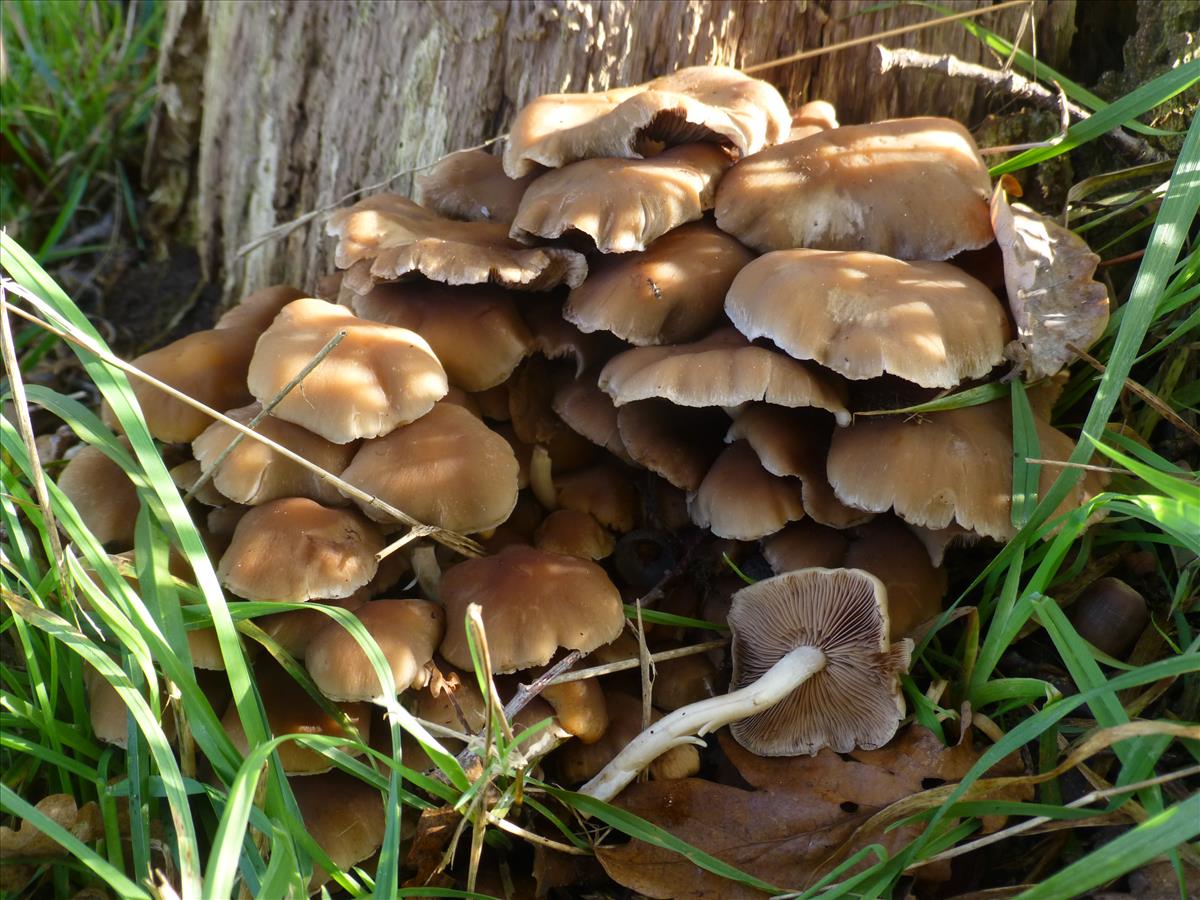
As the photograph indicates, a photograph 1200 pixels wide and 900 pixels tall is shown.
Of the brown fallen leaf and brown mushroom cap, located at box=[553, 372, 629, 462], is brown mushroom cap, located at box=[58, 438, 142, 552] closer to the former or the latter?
brown mushroom cap, located at box=[553, 372, 629, 462]

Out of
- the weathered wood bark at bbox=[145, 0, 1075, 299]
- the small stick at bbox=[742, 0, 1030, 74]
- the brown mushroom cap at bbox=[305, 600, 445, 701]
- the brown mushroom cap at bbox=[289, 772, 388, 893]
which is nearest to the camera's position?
the brown mushroom cap at bbox=[305, 600, 445, 701]

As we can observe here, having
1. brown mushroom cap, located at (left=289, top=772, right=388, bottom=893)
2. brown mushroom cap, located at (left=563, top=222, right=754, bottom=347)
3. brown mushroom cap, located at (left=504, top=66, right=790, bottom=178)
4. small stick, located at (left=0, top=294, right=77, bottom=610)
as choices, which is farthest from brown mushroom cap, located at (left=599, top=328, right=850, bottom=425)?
small stick, located at (left=0, top=294, right=77, bottom=610)

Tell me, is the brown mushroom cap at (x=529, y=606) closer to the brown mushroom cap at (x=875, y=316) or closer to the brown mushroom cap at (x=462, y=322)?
the brown mushroom cap at (x=462, y=322)

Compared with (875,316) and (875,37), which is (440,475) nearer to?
(875,316)

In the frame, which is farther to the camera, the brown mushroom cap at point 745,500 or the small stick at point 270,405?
the brown mushroom cap at point 745,500

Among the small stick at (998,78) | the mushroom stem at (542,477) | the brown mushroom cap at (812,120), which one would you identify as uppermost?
the small stick at (998,78)

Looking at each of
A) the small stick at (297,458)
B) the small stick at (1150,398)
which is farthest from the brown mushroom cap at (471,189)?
the small stick at (1150,398)

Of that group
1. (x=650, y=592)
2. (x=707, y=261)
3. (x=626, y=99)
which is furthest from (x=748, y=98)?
(x=650, y=592)

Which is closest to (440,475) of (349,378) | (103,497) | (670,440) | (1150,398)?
(349,378)
